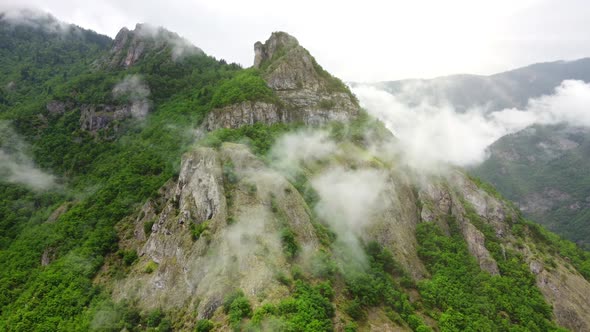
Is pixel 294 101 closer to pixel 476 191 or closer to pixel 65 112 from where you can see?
pixel 476 191

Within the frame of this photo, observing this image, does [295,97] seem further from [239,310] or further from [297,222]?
[239,310]

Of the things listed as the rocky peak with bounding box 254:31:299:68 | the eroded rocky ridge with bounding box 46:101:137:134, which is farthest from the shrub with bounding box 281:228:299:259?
the eroded rocky ridge with bounding box 46:101:137:134

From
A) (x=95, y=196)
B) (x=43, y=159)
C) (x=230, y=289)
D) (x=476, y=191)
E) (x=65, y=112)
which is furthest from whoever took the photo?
(x=65, y=112)

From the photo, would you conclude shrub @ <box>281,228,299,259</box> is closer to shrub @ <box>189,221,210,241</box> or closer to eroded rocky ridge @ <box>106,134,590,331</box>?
eroded rocky ridge @ <box>106,134,590,331</box>

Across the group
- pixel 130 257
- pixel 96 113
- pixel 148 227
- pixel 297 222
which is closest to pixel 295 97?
pixel 297 222

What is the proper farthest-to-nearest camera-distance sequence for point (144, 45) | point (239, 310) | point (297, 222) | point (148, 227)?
point (144, 45), point (148, 227), point (297, 222), point (239, 310)

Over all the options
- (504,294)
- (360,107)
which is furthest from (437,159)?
(504,294)

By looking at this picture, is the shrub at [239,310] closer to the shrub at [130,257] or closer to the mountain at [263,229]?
the mountain at [263,229]
